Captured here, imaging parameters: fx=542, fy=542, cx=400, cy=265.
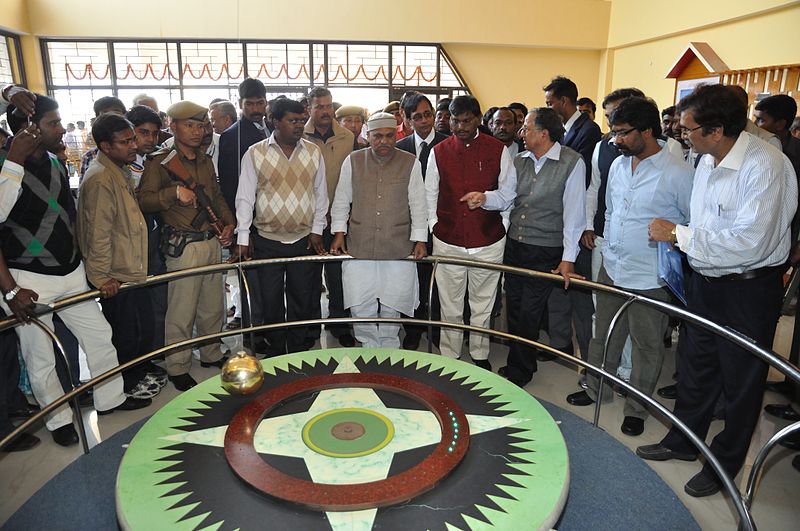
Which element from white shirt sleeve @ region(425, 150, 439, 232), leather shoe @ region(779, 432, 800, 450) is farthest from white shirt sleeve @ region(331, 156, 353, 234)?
leather shoe @ region(779, 432, 800, 450)

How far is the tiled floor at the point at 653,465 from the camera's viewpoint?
270cm

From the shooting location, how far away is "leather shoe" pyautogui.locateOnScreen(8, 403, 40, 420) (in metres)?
3.58

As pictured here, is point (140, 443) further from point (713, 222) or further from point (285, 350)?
point (713, 222)

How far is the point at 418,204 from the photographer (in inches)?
159

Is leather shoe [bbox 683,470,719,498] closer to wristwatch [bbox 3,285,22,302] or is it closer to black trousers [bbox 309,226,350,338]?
black trousers [bbox 309,226,350,338]

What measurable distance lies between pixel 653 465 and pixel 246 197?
3178mm

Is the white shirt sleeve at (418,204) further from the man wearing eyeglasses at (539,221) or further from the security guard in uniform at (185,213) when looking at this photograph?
the security guard in uniform at (185,213)

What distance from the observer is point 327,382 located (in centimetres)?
291

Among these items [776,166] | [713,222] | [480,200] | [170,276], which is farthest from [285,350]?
[776,166]

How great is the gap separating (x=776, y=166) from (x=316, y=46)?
13.5 m

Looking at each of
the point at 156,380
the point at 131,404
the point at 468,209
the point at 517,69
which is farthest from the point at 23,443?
the point at 517,69

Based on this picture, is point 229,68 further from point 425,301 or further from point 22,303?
point 22,303

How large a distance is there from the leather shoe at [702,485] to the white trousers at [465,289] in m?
1.78

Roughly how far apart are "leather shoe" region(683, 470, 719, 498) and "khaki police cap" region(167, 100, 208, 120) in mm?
3822
